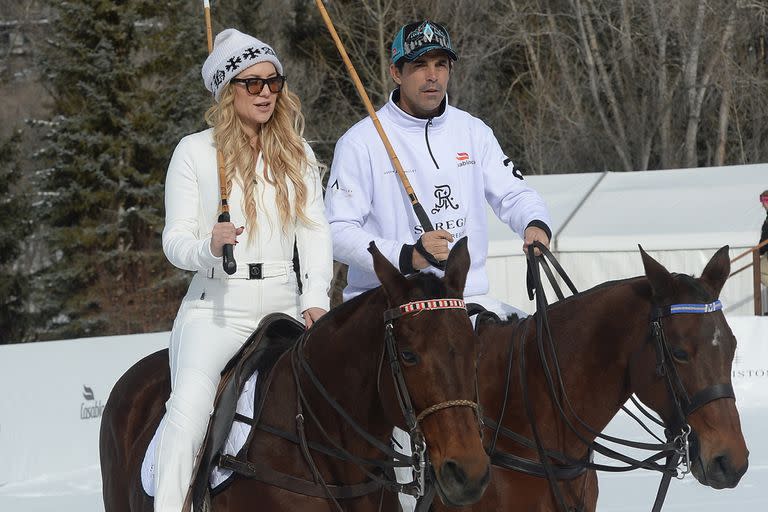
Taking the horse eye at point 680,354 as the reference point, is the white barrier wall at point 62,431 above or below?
below

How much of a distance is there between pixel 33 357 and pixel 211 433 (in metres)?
5.43

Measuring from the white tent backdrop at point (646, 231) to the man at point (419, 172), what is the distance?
10.5 meters

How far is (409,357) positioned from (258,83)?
1.46 m

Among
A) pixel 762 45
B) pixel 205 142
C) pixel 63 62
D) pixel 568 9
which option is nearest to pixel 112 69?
pixel 63 62

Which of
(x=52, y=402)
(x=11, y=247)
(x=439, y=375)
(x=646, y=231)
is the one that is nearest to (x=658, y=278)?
(x=439, y=375)

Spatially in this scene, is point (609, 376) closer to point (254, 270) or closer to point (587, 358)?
point (587, 358)

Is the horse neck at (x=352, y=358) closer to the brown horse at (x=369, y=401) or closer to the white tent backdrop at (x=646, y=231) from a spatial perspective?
the brown horse at (x=369, y=401)

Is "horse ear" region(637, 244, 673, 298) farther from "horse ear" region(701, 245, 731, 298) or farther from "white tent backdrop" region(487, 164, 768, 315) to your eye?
"white tent backdrop" region(487, 164, 768, 315)

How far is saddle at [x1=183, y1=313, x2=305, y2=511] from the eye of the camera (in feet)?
12.8

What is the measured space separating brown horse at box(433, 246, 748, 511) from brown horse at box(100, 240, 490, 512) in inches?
28.3

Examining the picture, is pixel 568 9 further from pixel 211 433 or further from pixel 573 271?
pixel 211 433

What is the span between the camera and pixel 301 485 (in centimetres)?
376

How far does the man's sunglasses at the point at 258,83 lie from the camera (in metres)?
4.29

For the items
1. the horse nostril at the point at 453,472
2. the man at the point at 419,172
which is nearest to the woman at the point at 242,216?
the man at the point at 419,172
